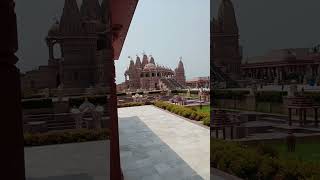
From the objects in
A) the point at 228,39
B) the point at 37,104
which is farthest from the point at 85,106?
the point at 228,39

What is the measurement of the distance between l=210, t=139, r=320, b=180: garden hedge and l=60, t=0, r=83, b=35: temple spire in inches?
80.1

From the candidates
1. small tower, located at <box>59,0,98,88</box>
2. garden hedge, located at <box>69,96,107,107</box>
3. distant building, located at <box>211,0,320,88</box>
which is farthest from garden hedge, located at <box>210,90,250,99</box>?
small tower, located at <box>59,0,98,88</box>

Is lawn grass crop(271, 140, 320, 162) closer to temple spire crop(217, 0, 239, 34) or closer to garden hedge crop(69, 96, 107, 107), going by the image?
Result: temple spire crop(217, 0, 239, 34)

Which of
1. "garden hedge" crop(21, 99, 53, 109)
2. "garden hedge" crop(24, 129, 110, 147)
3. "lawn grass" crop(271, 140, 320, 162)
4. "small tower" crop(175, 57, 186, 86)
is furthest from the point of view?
"small tower" crop(175, 57, 186, 86)

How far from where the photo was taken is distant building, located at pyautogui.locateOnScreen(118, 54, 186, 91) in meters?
40.8

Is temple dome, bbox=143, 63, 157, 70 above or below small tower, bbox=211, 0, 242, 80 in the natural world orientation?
above

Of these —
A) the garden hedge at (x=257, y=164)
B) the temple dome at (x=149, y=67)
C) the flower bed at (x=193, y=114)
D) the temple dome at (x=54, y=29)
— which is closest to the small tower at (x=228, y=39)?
the garden hedge at (x=257, y=164)

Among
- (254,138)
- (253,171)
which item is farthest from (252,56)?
(253,171)

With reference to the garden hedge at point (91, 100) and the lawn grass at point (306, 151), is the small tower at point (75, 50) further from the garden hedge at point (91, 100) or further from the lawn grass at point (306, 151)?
the lawn grass at point (306, 151)

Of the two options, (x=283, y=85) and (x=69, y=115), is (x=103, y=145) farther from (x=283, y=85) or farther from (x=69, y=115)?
(x=283, y=85)

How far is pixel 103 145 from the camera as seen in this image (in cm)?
341

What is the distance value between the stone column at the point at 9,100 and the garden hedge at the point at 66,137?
6.55 feet

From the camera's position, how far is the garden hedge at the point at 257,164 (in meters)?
3.13

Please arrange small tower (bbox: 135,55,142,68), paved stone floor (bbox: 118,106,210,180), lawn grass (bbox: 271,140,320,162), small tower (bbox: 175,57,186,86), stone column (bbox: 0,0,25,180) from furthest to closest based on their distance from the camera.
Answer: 1. small tower (bbox: 175,57,186,86)
2. small tower (bbox: 135,55,142,68)
3. paved stone floor (bbox: 118,106,210,180)
4. lawn grass (bbox: 271,140,320,162)
5. stone column (bbox: 0,0,25,180)
